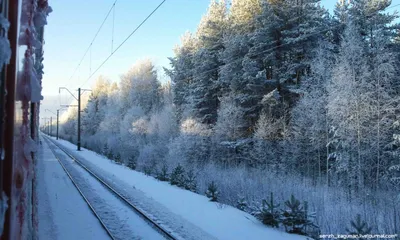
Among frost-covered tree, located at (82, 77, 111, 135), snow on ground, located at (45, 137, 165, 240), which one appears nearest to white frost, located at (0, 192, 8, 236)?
snow on ground, located at (45, 137, 165, 240)

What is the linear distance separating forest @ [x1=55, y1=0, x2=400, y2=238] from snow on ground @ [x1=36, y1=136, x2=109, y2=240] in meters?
4.58

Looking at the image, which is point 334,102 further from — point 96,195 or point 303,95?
point 96,195

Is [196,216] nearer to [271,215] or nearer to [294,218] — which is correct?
[271,215]

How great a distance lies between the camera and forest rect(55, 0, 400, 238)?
11976 millimetres

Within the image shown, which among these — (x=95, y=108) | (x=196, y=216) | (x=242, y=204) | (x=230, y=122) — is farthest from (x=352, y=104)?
(x=95, y=108)

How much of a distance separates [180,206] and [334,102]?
1187 cm

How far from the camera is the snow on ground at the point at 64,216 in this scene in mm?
→ 7848

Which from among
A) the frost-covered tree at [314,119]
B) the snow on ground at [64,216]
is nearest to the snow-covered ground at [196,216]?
the snow on ground at [64,216]

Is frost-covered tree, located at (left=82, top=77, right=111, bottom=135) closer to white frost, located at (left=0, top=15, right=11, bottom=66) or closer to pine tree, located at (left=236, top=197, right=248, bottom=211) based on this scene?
pine tree, located at (left=236, top=197, right=248, bottom=211)

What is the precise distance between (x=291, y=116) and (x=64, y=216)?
16363mm

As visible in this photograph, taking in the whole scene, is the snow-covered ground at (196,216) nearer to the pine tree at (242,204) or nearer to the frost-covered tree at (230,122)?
the pine tree at (242,204)

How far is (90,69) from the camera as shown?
24203 mm

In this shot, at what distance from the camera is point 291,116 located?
21.6m

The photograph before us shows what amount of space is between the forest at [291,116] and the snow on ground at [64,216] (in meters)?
4.58
